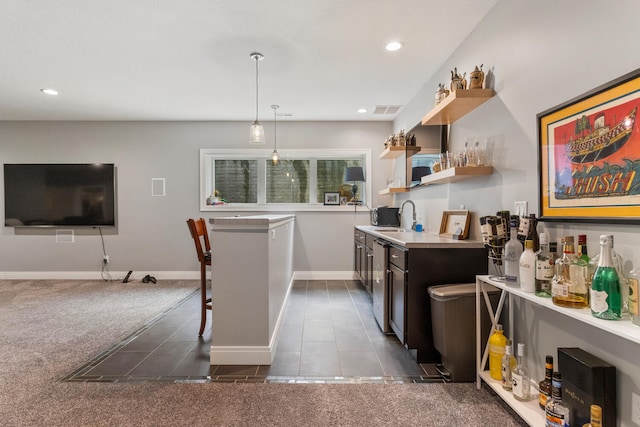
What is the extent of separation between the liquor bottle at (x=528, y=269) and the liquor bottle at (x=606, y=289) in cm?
30

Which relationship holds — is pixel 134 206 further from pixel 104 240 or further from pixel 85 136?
pixel 85 136

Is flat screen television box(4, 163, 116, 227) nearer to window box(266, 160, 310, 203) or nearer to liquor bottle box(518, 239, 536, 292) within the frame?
window box(266, 160, 310, 203)

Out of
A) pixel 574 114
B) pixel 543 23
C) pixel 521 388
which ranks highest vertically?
pixel 543 23

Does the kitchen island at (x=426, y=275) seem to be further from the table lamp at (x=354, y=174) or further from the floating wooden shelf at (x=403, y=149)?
the table lamp at (x=354, y=174)

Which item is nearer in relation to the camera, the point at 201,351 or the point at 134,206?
the point at 201,351

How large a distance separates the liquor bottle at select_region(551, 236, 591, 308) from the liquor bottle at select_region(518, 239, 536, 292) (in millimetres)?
136

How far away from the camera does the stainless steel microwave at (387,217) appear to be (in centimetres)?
466

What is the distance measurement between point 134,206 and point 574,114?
5.58 meters

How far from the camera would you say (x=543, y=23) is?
1.79 m

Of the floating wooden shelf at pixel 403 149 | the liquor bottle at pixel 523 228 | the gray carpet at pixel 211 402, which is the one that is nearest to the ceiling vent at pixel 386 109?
the floating wooden shelf at pixel 403 149

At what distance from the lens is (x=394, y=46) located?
9.46ft

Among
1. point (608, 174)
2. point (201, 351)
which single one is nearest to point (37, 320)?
point (201, 351)

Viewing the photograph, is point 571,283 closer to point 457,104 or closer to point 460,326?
Answer: point 460,326

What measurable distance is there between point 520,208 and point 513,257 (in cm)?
39
